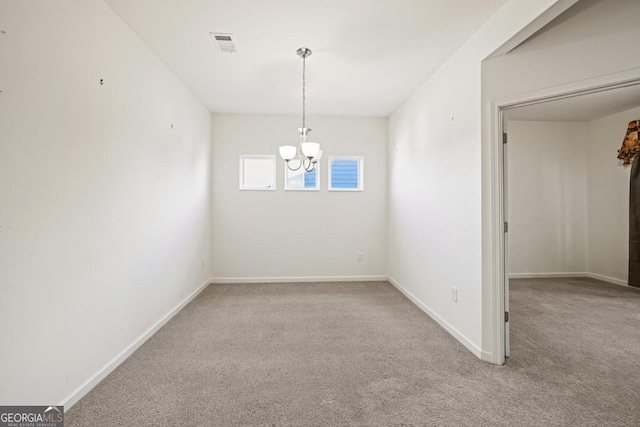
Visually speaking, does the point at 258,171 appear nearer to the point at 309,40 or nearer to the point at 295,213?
the point at 295,213

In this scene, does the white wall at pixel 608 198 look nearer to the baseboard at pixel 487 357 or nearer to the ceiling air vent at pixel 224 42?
the baseboard at pixel 487 357

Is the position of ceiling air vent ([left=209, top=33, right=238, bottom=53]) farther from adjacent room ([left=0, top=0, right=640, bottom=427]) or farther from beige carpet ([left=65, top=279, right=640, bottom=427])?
beige carpet ([left=65, top=279, right=640, bottom=427])

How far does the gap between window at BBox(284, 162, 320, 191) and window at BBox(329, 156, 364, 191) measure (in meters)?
0.25

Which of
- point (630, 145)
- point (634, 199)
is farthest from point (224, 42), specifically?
point (634, 199)

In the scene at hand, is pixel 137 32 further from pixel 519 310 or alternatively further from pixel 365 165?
pixel 519 310

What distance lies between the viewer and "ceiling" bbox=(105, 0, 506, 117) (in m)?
2.22

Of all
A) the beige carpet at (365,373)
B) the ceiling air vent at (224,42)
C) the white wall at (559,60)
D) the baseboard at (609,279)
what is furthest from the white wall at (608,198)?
the ceiling air vent at (224,42)

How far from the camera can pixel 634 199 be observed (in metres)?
4.55

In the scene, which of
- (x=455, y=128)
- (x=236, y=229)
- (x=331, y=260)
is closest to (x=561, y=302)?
(x=455, y=128)

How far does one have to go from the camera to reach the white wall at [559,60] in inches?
74.3

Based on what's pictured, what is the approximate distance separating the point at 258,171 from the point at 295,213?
1.00 metres

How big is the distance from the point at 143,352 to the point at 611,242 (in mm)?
7048

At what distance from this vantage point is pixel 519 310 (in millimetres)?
3564

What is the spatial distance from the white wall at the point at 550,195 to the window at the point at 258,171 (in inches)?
172
